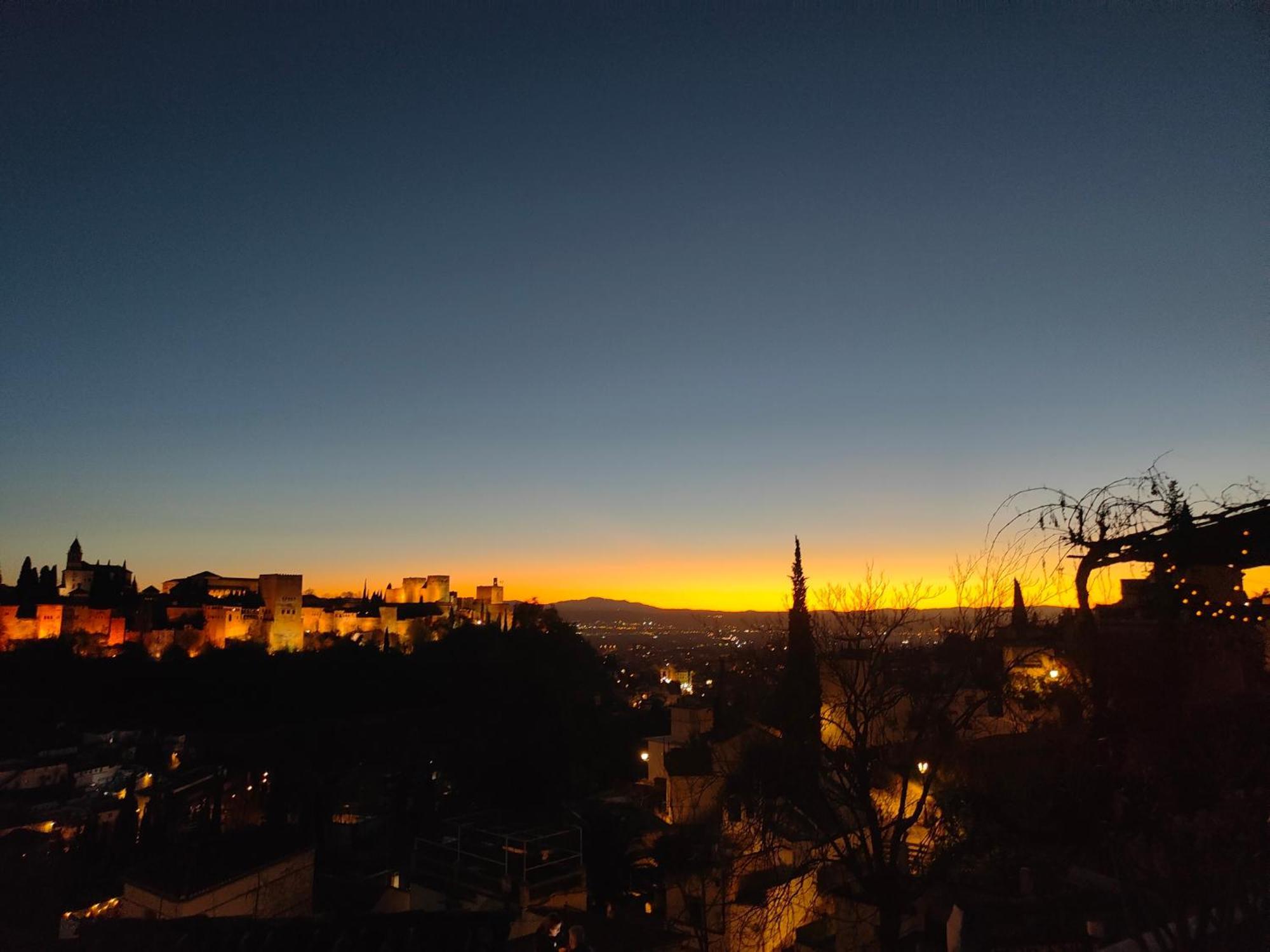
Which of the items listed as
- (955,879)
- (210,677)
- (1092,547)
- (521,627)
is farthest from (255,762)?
(1092,547)

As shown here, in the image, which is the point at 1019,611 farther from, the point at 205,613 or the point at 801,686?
the point at 205,613

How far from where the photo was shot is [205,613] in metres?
59.6

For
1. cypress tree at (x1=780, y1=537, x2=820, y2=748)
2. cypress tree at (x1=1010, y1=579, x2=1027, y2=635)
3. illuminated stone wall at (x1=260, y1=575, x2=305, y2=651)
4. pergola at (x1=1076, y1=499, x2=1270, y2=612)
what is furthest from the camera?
illuminated stone wall at (x1=260, y1=575, x2=305, y2=651)

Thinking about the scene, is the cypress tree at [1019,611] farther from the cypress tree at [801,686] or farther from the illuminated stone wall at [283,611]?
the illuminated stone wall at [283,611]

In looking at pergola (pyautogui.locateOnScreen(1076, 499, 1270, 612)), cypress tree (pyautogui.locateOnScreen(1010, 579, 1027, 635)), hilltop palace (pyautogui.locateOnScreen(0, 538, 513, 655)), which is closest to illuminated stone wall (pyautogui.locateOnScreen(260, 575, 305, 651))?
hilltop palace (pyautogui.locateOnScreen(0, 538, 513, 655))

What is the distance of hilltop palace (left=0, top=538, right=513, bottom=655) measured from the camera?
53625 millimetres

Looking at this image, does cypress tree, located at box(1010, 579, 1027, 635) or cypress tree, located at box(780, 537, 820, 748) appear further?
cypress tree, located at box(780, 537, 820, 748)

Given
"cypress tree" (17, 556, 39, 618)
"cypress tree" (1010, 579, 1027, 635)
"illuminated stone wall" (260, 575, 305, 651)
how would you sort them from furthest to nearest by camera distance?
"illuminated stone wall" (260, 575, 305, 651) → "cypress tree" (17, 556, 39, 618) → "cypress tree" (1010, 579, 1027, 635)

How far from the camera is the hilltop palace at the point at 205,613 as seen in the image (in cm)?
5362

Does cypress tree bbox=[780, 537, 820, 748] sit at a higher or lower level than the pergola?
lower

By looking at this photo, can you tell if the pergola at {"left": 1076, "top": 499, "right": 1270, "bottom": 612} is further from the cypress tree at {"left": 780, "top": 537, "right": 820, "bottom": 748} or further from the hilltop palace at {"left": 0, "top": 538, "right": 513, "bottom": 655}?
the hilltop palace at {"left": 0, "top": 538, "right": 513, "bottom": 655}

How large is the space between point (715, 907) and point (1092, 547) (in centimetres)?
1082

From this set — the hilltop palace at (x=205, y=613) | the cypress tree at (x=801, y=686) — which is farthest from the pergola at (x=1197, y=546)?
the hilltop palace at (x=205, y=613)

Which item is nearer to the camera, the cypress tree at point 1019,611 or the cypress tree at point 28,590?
the cypress tree at point 1019,611
